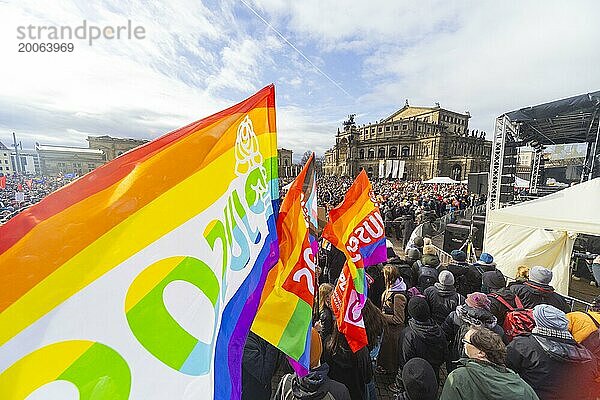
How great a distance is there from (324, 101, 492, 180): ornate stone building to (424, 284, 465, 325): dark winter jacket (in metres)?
61.6

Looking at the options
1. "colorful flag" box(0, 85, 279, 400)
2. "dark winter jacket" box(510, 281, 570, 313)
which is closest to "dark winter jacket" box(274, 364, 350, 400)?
"colorful flag" box(0, 85, 279, 400)

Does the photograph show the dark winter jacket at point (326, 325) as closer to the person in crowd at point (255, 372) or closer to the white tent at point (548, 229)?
the person in crowd at point (255, 372)

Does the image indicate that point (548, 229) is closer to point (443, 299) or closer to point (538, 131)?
point (443, 299)

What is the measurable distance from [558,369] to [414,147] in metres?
77.6

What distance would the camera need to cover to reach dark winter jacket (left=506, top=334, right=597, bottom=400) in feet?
7.66

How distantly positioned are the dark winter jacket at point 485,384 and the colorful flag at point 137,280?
4.62 ft

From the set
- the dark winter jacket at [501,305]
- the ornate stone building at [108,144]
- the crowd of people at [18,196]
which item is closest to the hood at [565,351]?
the dark winter jacket at [501,305]

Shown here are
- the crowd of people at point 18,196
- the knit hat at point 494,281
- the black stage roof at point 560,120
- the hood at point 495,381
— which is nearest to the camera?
the hood at point 495,381

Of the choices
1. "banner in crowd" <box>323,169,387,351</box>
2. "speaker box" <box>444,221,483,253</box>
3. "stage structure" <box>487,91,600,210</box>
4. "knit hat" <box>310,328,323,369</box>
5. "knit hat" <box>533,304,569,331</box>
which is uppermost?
"stage structure" <box>487,91,600,210</box>

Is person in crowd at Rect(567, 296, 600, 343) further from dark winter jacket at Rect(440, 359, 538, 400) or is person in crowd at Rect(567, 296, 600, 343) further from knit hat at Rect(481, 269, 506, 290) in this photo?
dark winter jacket at Rect(440, 359, 538, 400)

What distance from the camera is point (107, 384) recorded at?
0.96 meters

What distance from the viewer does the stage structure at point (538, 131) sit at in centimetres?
911

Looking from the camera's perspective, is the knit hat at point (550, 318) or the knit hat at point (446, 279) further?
the knit hat at point (446, 279)

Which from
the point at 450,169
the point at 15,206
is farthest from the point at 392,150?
the point at 15,206
